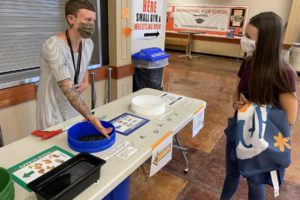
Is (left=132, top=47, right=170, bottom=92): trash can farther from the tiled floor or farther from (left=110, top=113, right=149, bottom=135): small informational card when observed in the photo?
(left=110, top=113, right=149, bottom=135): small informational card

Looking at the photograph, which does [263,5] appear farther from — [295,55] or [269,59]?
[269,59]

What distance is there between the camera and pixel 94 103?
241cm

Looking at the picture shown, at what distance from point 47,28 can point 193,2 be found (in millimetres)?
7027

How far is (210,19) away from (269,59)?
734 centimetres

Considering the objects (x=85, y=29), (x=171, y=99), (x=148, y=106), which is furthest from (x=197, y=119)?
(x=85, y=29)

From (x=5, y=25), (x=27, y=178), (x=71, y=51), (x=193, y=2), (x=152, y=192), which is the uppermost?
(x=193, y=2)

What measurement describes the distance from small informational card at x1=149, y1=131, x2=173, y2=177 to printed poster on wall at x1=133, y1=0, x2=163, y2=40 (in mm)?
1812

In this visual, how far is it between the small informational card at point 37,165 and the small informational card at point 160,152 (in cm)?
38

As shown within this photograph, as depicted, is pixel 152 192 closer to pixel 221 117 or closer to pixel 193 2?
pixel 221 117

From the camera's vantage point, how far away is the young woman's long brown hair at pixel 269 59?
1.10 metres

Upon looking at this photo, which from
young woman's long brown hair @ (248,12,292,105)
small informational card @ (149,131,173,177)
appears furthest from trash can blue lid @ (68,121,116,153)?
young woman's long brown hair @ (248,12,292,105)

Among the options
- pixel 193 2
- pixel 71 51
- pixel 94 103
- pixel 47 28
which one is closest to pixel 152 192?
pixel 94 103

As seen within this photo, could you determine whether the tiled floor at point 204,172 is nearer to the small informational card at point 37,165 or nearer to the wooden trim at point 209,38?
the small informational card at point 37,165

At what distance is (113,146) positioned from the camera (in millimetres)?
1091
